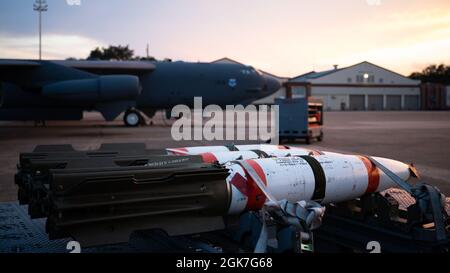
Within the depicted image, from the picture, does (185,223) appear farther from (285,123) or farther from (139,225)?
(285,123)

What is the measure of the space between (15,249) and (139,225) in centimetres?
141

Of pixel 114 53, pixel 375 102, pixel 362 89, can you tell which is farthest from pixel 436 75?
pixel 114 53

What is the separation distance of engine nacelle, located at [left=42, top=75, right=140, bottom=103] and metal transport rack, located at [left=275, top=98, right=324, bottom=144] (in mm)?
6073

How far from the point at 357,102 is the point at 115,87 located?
2099 inches

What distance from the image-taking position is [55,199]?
293 centimetres

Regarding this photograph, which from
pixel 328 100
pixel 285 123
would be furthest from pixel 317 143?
pixel 328 100

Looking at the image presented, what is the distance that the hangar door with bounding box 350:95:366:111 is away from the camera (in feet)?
210

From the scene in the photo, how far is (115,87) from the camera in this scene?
55.6 ft

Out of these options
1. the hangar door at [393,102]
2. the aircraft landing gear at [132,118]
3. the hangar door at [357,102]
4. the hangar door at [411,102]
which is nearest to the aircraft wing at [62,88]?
the aircraft landing gear at [132,118]

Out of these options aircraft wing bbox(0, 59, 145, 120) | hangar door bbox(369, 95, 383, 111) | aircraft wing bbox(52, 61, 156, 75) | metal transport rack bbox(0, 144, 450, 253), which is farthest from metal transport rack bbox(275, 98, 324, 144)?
hangar door bbox(369, 95, 383, 111)

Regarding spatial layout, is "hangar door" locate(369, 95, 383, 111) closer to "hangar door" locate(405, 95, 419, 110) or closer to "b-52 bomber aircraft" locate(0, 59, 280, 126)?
"hangar door" locate(405, 95, 419, 110)

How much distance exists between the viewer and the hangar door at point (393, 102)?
198 feet

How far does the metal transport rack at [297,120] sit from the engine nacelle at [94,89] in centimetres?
607

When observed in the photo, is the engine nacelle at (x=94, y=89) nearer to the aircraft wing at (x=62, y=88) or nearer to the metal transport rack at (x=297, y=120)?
the aircraft wing at (x=62, y=88)
